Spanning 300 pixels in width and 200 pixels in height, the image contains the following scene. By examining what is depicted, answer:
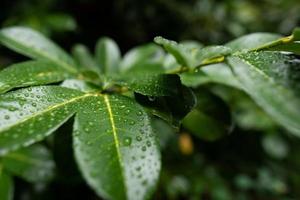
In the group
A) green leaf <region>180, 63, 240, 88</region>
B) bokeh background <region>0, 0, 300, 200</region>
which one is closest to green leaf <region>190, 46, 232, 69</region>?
green leaf <region>180, 63, 240, 88</region>

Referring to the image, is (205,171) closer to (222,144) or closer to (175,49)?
(222,144)

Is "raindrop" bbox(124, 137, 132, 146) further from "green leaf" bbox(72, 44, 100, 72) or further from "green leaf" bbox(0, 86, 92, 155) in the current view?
"green leaf" bbox(72, 44, 100, 72)

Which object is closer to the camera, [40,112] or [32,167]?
[40,112]

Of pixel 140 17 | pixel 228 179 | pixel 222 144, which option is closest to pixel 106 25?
pixel 140 17

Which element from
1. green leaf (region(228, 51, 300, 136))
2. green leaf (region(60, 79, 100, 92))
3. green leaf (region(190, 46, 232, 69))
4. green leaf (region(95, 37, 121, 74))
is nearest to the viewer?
green leaf (region(228, 51, 300, 136))

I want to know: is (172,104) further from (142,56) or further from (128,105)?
(142,56)
